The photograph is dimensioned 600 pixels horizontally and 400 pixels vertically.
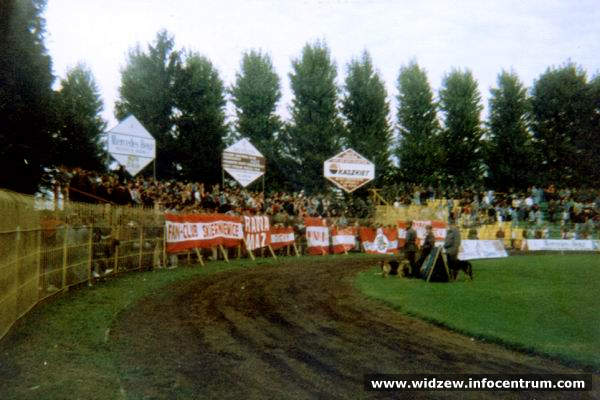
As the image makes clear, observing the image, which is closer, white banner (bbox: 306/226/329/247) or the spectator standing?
the spectator standing

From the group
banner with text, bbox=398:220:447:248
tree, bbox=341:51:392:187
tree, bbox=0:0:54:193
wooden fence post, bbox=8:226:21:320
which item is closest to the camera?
wooden fence post, bbox=8:226:21:320

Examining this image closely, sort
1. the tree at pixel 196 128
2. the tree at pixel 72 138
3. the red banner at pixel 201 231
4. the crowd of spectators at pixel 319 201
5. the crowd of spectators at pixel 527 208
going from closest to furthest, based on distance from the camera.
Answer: the red banner at pixel 201 231 → the crowd of spectators at pixel 319 201 → the tree at pixel 72 138 → the crowd of spectators at pixel 527 208 → the tree at pixel 196 128

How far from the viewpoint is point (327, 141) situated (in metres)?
53.8

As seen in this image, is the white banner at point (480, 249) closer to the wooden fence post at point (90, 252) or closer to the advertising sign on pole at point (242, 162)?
the advertising sign on pole at point (242, 162)

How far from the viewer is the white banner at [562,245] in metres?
35.9

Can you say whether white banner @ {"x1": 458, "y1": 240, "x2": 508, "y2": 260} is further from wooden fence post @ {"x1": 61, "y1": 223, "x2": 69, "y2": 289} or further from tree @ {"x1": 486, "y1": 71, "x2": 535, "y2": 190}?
tree @ {"x1": 486, "y1": 71, "x2": 535, "y2": 190}

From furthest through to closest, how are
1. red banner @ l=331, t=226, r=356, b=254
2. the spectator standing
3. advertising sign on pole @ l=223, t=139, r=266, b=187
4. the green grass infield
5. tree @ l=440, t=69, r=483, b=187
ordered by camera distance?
tree @ l=440, t=69, r=483, b=187 < red banner @ l=331, t=226, r=356, b=254 < advertising sign on pole @ l=223, t=139, r=266, b=187 < the spectator standing < the green grass infield

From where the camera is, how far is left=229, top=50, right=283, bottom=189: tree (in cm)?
5431

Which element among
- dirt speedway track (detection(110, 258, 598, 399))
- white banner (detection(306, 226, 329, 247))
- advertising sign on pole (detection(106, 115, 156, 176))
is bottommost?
dirt speedway track (detection(110, 258, 598, 399))

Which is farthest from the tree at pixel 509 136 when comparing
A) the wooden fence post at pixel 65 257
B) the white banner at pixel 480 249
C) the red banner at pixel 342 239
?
the wooden fence post at pixel 65 257

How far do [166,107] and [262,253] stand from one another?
28.3 m

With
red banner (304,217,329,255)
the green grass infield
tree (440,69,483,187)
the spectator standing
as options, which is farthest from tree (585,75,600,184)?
the spectator standing

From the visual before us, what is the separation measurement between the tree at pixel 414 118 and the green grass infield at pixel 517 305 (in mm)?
35338

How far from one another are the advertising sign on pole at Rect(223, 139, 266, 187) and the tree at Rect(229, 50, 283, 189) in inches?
819
